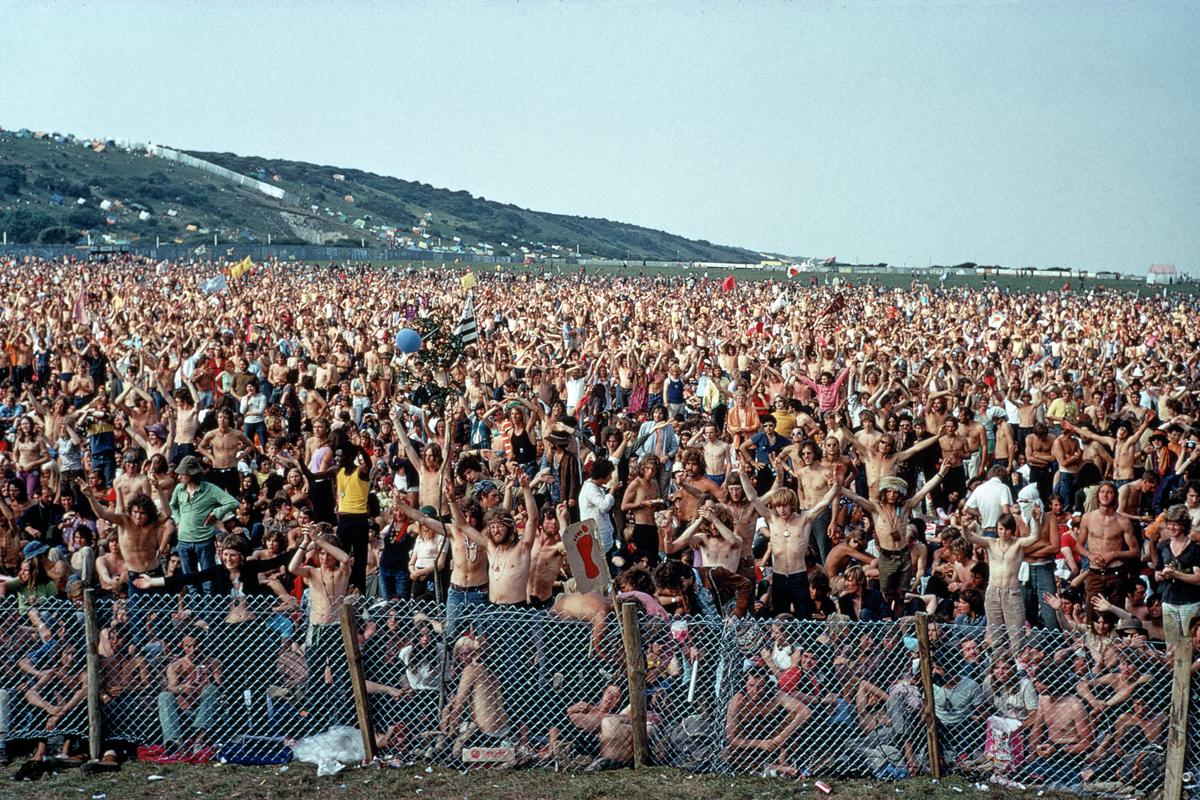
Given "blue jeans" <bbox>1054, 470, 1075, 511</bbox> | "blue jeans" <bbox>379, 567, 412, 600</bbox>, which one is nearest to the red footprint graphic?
"blue jeans" <bbox>379, 567, 412, 600</bbox>

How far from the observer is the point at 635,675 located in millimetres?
6465

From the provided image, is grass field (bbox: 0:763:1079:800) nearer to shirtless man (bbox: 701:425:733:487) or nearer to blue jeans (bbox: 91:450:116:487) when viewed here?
shirtless man (bbox: 701:425:733:487)

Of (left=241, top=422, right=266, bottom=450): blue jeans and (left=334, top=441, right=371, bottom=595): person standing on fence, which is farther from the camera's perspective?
(left=241, top=422, right=266, bottom=450): blue jeans

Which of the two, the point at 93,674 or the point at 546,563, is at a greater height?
the point at 546,563

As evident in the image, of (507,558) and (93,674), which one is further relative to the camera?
(507,558)

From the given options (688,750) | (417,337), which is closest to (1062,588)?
(688,750)

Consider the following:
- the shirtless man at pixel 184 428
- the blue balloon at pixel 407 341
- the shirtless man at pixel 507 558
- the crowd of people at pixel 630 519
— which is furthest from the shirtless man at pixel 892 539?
the blue balloon at pixel 407 341

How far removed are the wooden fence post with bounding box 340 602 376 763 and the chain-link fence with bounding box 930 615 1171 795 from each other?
3.05 metres

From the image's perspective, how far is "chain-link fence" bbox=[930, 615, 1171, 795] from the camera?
6031 mm

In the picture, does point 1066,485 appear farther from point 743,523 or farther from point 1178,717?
point 1178,717

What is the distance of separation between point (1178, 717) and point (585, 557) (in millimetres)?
3239

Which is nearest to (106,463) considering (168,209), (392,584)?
(392,584)

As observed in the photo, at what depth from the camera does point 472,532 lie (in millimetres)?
7891

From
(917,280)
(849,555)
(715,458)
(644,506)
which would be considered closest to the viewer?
(849,555)
